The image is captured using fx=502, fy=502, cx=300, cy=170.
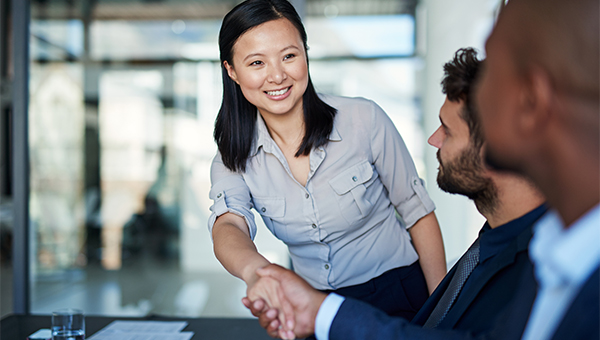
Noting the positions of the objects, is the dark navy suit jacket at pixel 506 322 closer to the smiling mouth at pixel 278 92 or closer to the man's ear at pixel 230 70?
the smiling mouth at pixel 278 92

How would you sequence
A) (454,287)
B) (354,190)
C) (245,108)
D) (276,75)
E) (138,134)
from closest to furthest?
(454,287)
(276,75)
(354,190)
(245,108)
(138,134)

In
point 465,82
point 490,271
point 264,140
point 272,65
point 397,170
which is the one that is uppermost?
point 272,65

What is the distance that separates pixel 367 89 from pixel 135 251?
9.98 ft

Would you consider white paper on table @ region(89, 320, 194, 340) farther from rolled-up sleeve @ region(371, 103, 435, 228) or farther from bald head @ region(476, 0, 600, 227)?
bald head @ region(476, 0, 600, 227)

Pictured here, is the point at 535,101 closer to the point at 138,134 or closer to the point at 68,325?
the point at 68,325

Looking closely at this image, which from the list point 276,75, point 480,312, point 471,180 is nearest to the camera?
point 480,312

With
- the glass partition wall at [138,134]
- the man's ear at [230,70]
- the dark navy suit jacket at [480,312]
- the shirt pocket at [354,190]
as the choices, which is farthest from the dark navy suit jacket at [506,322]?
the glass partition wall at [138,134]

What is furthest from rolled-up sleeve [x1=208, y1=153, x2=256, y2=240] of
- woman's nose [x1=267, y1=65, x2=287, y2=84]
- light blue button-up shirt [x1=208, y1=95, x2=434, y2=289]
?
woman's nose [x1=267, y1=65, x2=287, y2=84]

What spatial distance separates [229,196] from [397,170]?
0.60m

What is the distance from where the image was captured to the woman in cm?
169

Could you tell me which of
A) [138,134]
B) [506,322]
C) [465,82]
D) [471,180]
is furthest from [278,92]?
[138,134]

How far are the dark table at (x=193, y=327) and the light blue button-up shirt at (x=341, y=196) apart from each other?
281 mm

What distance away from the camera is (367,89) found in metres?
4.36

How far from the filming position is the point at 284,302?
128cm
